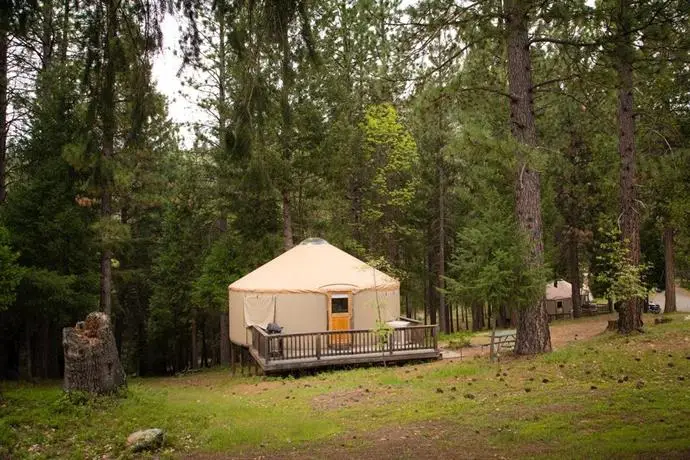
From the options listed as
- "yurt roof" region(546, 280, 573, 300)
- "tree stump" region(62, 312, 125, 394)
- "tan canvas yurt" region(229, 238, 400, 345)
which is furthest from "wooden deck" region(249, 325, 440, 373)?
"yurt roof" region(546, 280, 573, 300)

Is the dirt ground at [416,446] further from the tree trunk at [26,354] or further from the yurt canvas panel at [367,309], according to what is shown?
the tree trunk at [26,354]

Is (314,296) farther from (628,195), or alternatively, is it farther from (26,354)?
(26,354)

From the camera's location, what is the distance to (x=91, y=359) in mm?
8469

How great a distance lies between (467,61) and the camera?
11.4 metres

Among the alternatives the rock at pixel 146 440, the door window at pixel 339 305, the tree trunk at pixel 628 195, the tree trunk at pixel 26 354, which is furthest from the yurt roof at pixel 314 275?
the rock at pixel 146 440

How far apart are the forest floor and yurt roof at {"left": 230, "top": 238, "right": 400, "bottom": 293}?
5.46 meters

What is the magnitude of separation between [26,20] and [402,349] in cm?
1183

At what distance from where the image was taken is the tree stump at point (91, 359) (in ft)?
27.3

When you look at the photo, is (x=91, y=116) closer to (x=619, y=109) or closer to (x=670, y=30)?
(x=670, y=30)

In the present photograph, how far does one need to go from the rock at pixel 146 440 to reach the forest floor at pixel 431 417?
0.13 meters

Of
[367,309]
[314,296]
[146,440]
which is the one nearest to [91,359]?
[146,440]

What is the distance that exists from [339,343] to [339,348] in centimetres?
13

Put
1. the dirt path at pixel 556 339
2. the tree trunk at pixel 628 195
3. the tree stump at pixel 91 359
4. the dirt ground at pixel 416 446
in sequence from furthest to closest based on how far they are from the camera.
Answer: the dirt path at pixel 556 339, the tree trunk at pixel 628 195, the tree stump at pixel 91 359, the dirt ground at pixel 416 446

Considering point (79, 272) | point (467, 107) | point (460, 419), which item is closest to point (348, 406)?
point (460, 419)
